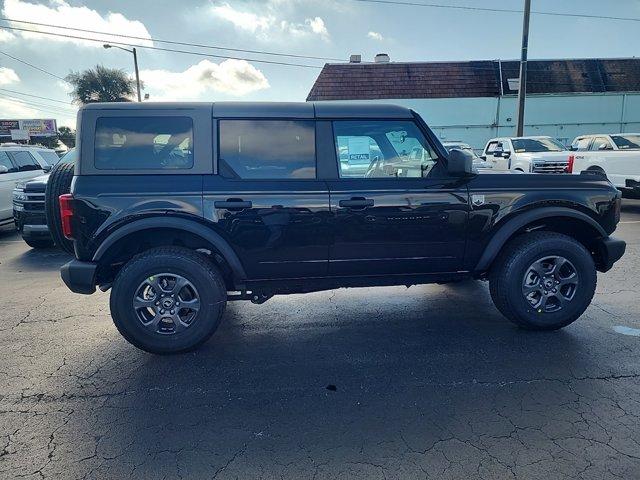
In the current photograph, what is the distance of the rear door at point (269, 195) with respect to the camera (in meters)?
3.25

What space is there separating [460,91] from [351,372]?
25746 mm

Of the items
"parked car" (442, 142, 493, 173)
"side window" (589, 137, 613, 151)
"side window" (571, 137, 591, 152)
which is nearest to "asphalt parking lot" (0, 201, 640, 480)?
"parked car" (442, 142, 493, 173)

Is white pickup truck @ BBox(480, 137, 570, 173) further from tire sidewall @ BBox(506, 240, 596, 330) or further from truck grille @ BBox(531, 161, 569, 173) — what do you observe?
tire sidewall @ BBox(506, 240, 596, 330)

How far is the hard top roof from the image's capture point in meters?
3.29

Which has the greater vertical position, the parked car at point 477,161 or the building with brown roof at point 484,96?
the building with brown roof at point 484,96

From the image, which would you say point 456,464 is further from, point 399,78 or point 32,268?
point 399,78

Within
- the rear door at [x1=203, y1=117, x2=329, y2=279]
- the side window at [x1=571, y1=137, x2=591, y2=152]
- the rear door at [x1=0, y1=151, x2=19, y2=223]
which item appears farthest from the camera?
the side window at [x1=571, y1=137, x2=591, y2=152]

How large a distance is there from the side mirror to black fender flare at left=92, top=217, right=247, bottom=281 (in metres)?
1.96

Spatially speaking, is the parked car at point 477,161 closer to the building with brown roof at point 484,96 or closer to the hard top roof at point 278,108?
the hard top roof at point 278,108

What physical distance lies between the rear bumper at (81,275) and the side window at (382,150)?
7.04 feet

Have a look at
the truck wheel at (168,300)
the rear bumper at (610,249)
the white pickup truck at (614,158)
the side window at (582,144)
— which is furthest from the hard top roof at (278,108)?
the side window at (582,144)

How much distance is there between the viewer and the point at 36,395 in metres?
2.87

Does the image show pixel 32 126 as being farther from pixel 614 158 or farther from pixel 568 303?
pixel 568 303

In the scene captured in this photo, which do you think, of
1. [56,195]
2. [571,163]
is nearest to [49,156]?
[56,195]
